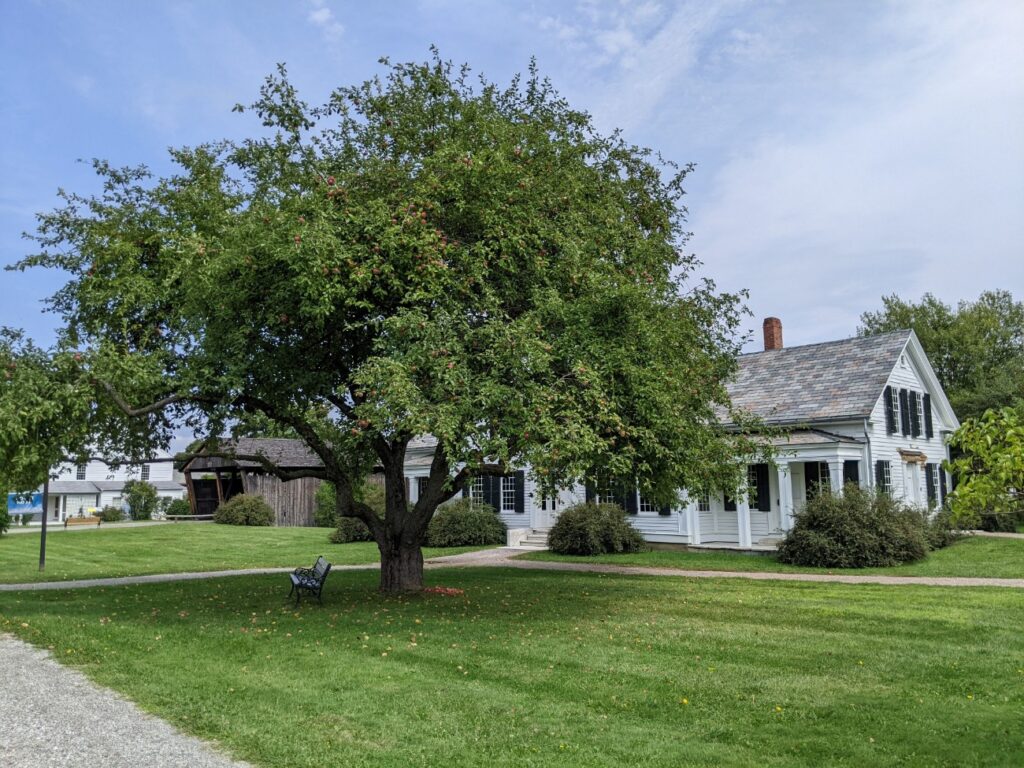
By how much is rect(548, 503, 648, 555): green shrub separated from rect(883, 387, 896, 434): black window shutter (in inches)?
333

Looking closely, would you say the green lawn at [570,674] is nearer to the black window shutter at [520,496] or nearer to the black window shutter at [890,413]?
the black window shutter at [890,413]

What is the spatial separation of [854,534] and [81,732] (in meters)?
17.5

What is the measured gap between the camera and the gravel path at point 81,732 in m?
5.82

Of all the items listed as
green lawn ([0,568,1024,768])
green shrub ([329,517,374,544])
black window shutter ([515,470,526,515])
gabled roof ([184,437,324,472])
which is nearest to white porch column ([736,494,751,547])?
green lawn ([0,568,1024,768])

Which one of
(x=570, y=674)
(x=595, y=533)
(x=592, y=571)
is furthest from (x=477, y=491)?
(x=570, y=674)

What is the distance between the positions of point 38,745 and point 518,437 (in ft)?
19.7

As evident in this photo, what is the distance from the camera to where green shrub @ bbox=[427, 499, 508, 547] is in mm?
28031

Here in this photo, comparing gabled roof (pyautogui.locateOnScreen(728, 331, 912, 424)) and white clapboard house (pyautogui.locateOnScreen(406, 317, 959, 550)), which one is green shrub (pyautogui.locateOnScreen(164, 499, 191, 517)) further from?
gabled roof (pyautogui.locateOnScreen(728, 331, 912, 424))

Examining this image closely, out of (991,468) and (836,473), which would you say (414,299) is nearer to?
(991,468)

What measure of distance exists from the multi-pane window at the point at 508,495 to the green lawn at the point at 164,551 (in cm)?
397

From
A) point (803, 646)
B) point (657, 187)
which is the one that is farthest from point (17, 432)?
point (657, 187)

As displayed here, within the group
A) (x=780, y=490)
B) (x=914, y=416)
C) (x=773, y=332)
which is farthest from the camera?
(x=773, y=332)

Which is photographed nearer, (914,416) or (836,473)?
(836,473)

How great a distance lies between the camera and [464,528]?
28094 millimetres
